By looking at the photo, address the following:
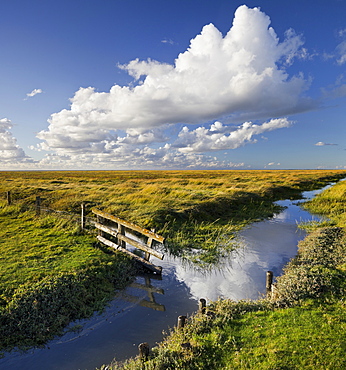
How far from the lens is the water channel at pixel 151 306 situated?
621 centimetres

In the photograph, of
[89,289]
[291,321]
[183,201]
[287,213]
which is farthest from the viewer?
[287,213]

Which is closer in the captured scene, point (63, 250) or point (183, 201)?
point (63, 250)

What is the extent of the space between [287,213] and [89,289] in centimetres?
2261

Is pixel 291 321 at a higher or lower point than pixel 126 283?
higher

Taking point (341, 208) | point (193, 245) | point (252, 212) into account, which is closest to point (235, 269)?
point (193, 245)

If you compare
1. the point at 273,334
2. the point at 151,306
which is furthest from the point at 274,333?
the point at 151,306

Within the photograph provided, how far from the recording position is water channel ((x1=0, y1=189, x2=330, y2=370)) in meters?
6.21

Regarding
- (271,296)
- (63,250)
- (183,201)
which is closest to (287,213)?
(183,201)

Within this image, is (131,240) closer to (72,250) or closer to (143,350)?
(72,250)

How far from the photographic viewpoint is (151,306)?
8562 mm

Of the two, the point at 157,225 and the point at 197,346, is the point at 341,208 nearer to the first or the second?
the point at 157,225

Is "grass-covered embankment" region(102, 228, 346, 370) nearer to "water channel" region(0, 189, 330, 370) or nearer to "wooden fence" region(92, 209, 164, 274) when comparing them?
"water channel" region(0, 189, 330, 370)

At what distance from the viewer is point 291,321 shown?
6312 mm

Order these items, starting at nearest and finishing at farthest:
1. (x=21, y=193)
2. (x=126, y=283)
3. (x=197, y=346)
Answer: (x=197, y=346), (x=126, y=283), (x=21, y=193)
